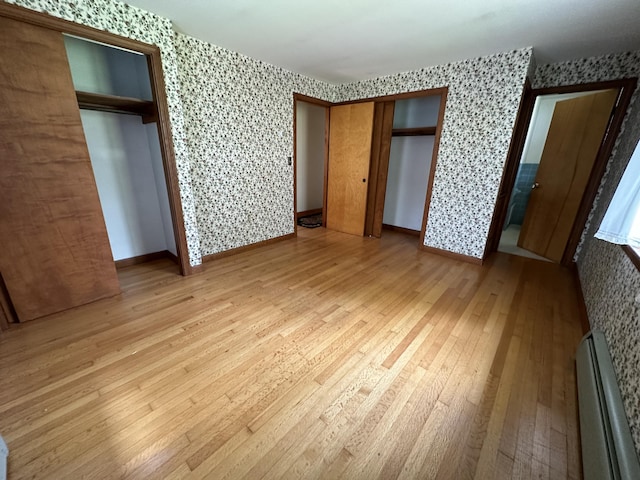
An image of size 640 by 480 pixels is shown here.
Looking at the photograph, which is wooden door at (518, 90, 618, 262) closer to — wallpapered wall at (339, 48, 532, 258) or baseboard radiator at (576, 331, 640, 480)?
wallpapered wall at (339, 48, 532, 258)

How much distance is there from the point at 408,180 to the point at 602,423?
373 centimetres

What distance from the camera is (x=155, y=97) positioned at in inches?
88.5

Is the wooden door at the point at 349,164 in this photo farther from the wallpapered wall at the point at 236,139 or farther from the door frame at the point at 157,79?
the door frame at the point at 157,79

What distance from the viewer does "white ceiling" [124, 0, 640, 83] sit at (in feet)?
6.04

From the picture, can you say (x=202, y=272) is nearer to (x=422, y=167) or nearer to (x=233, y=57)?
(x=233, y=57)

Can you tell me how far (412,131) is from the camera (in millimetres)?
3967

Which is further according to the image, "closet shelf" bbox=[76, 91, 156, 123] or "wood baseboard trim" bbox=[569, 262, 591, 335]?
"closet shelf" bbox=[76, 91, 156, 123]

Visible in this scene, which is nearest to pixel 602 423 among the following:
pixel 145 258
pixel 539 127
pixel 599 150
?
pixel 599 150

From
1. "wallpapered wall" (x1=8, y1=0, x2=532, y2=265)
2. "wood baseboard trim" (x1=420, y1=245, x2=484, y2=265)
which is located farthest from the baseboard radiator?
"wallpapered wall" (x1=8, y1=0, x2=532, y2=265)

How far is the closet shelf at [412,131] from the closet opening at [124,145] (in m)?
3.27

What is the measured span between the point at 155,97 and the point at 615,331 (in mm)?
3612

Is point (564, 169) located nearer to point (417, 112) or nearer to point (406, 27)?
point (417, 112)

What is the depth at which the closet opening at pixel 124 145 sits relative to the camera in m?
2.34

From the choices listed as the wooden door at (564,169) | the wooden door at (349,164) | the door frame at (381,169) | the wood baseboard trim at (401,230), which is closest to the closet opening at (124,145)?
the wooden door at (349,164)
